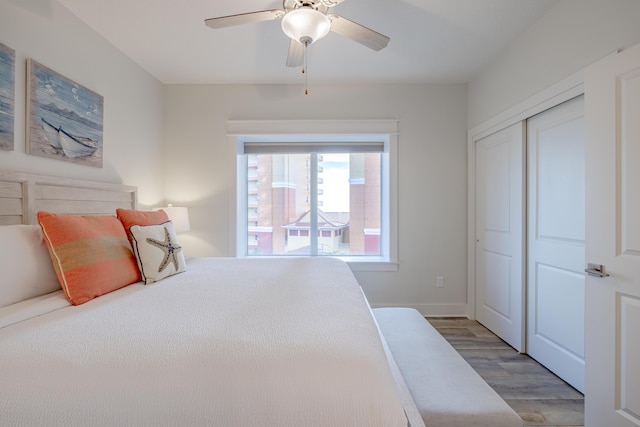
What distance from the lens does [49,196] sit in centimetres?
165

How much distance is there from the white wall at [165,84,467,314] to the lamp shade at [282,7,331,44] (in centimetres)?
149

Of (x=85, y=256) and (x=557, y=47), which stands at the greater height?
(x=557, y=47)

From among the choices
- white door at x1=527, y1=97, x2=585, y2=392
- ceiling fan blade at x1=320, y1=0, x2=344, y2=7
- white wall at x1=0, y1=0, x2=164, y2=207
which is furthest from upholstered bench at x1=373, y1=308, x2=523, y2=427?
white wall at x1=0, y1=0, x2=164, y2=207

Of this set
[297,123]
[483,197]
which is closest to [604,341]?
[483,197]

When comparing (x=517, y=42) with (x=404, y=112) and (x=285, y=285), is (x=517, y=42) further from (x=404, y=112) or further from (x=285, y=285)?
(x=285, y=285)

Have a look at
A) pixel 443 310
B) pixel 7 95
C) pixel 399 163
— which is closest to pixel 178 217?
pixel 7 95

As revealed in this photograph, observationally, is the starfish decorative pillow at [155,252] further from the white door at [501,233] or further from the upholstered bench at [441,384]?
the white door at [501,233]

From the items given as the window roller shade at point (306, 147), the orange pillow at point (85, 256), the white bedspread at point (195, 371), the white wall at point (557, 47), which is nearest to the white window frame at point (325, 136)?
the window roller shade at point (306, 147)

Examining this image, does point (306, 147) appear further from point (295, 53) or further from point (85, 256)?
point (85, 256)

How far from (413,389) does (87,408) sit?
1056mm

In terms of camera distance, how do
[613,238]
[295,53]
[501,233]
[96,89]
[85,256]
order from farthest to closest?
[501,233], [96,89], [295,53], [613,238], [85,256]

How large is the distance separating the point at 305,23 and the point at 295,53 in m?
0.39

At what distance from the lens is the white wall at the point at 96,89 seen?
5.13ft

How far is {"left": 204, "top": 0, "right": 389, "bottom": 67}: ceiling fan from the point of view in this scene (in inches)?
54.9
